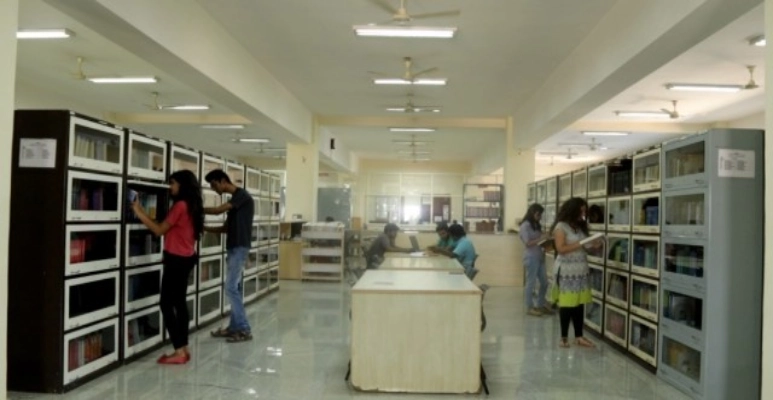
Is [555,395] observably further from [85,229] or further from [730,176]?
[85,229]

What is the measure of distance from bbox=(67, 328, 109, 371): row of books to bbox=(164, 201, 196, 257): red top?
814 millimetres

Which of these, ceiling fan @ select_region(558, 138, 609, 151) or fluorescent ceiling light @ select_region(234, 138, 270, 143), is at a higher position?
ceiling fan @ select_region(558, 138, 609, 151)

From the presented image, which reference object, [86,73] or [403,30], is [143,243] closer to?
[403,30]

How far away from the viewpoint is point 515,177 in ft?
38.7

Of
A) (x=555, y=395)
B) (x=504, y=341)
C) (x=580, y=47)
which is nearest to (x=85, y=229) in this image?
(x=555, y=395)

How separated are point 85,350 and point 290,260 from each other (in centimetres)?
685

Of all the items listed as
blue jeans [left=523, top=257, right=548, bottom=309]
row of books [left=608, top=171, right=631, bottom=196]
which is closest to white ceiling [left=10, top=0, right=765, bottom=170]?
row of books [left=608, top=171, right=631, bottom=196]

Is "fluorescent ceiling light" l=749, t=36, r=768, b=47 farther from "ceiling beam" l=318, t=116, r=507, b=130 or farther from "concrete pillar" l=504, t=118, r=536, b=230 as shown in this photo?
"ceiling beam" l=318, t=116, r=507, b=130

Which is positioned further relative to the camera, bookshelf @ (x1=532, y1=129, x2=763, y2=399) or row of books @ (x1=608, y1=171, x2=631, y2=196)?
row of books @ (x1=608, y1=171, x2=631, y2=196)

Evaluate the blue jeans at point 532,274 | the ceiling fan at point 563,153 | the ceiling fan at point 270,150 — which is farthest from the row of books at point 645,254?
the ceiling fan at point 270,150

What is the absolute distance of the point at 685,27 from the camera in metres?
4.46

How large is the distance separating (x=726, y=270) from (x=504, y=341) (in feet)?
8.05

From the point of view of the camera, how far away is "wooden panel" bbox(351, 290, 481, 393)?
3930 millimetres

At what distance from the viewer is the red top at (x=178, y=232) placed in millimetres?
4758
